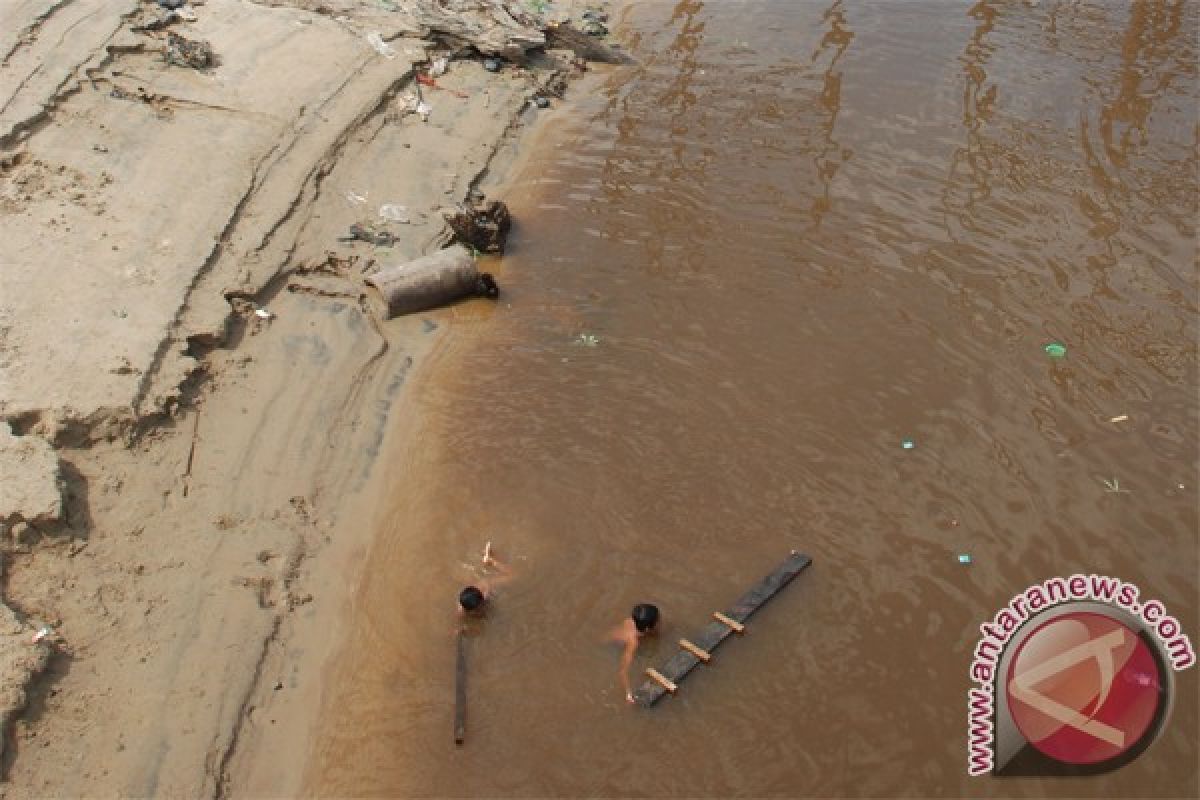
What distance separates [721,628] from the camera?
6145 millimetres

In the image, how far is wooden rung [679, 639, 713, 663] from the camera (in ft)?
19.4

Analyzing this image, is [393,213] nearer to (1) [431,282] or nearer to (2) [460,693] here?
(1) [431,282]

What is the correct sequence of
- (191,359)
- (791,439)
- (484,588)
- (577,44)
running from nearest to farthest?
(484,588), (191,359), (791,439), (577,44)

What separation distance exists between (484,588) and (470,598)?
1.23ft

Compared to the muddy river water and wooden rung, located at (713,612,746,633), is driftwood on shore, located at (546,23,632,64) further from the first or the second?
wooden rung, located at (713,612,746,633)

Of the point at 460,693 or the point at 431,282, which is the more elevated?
the point at 431,282

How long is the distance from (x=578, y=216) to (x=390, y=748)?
664 centimetres

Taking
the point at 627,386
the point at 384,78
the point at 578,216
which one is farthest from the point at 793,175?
the point at 384,78

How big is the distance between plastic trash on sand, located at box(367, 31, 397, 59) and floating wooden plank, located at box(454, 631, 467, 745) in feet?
29.1

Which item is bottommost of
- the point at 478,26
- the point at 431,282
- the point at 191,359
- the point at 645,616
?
the point at 645,616

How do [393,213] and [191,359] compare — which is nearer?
[191,359]

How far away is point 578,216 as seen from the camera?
10.7 m

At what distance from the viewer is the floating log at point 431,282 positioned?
28.7 ft

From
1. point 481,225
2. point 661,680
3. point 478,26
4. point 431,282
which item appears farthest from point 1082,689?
point 478,26
